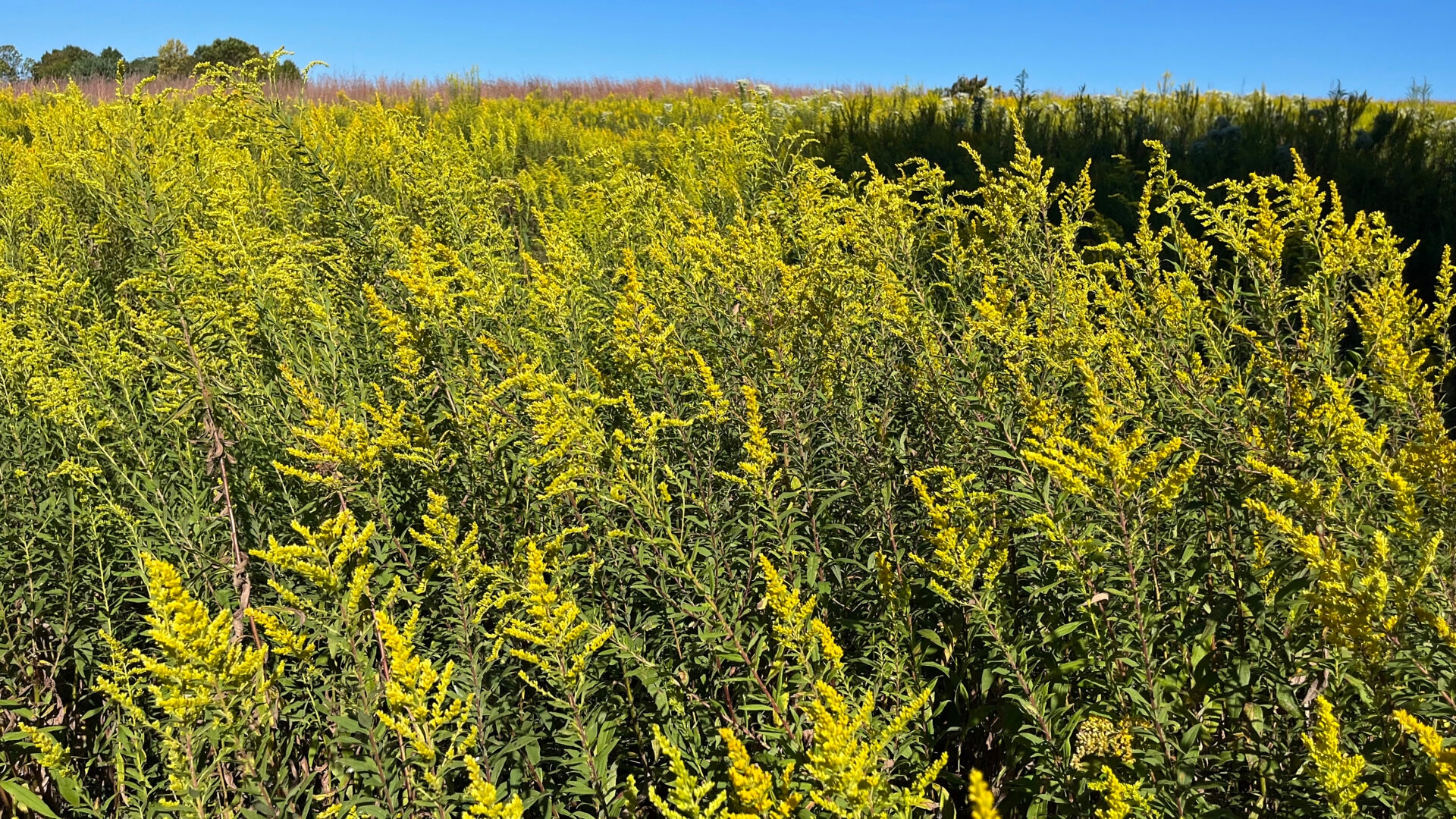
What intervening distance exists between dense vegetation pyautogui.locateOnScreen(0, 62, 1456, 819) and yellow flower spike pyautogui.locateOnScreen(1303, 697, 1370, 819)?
1 centimetres

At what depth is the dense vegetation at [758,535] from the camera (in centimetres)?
179

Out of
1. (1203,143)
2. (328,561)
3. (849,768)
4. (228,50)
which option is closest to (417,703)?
(328,561)

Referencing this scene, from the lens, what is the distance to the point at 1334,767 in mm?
1450

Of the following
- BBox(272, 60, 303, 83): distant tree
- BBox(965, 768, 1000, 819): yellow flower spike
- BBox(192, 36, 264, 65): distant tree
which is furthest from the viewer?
BBox(192, 36, 264, 65): distant tree

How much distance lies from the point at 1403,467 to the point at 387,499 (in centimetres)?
276

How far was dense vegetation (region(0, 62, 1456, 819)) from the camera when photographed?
1.79m

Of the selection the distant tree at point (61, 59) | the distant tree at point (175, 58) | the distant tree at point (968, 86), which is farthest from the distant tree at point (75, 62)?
the distant tree at point (968, 86)

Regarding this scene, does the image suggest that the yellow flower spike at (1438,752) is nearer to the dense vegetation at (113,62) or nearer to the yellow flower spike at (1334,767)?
the yellow flower spike at (1334,767)

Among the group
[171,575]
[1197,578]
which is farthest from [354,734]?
[1197,578]

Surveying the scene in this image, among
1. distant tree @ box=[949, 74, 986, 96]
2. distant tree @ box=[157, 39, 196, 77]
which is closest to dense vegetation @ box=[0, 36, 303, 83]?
distant tree @ box=[157, 39, 196, 77]

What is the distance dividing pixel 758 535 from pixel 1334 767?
139 centimetres

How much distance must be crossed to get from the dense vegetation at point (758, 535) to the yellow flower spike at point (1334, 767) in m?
0.01

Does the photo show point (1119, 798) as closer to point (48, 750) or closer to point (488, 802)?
point (488, 802)

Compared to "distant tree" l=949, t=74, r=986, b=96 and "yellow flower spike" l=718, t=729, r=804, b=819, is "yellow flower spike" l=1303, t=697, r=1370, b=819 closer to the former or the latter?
"yellow flower spike" l=718, t=729, r=804, b=819
